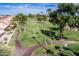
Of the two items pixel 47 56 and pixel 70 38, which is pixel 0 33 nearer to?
pixel 47 56

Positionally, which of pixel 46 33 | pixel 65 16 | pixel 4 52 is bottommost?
pixel 4 52

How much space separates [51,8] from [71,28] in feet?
0.62

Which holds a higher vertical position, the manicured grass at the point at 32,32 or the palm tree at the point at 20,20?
the palm tree at the point at 20,20

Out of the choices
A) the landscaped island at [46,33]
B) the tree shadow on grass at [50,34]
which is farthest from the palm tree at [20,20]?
the tree shadow on grass at [50,34]

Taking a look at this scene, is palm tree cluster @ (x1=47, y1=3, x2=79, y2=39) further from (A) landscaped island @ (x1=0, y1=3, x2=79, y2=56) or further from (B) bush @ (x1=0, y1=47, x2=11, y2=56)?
(B) bush @ (x1=0, y1=47, x2=11, y2=56)

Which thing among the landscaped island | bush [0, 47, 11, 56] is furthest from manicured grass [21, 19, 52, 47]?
bush [0, 47, 11, 56]

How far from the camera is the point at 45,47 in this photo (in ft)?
3.51

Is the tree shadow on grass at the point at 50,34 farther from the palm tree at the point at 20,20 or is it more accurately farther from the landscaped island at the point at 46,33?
the palm tree at the point at 20,20

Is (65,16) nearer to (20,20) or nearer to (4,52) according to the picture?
(20,20)

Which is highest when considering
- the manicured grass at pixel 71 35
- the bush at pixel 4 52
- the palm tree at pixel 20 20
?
the palm tree at pixel 20 20

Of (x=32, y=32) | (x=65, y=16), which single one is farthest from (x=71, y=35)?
(x=32, y=32)

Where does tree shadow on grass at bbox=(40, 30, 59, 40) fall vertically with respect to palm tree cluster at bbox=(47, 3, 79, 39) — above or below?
below

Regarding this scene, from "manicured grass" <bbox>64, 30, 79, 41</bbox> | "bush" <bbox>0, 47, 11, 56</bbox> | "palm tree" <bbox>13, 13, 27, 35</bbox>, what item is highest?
"palm tree" <bbox>13, 13, 27, 35</bbox>

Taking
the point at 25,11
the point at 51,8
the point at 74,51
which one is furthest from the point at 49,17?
the point at 74,51
